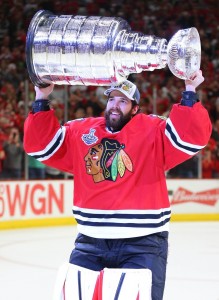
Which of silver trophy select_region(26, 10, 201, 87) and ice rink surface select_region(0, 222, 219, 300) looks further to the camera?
ice rink surface select_region(0, 222, 219, 300)

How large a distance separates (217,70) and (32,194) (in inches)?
208

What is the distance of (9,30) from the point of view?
44.7ft

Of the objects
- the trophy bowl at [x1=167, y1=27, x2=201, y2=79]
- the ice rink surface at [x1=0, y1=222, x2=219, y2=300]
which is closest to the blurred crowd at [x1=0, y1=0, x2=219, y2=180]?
the ice rink surface at [x1=0, y1=222, x2=219, y2=300]

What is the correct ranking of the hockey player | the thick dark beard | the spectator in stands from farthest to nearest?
the spectator in stands → the thick dark beard → the hockey player

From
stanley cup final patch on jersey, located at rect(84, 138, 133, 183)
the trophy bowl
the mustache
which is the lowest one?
stanley cup final patch on jersey, located at rect(84, 138, 133, 183)

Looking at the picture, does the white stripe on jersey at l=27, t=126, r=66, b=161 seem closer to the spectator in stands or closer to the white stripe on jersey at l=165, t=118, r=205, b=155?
the white stripe on jersey at l=165, t=118, r=205, b=155

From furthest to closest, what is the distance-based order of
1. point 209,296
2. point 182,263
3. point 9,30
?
point 9,30 < point 182,263 < point 209,296

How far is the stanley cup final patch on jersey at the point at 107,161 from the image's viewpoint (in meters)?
3.60

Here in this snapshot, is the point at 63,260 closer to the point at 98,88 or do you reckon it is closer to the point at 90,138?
the point at 90,138

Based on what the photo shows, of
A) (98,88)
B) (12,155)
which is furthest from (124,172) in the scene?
(98,88)

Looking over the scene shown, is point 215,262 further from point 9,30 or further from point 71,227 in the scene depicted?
point 9,30

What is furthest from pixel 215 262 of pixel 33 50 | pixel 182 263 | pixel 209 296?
pixel 33 50

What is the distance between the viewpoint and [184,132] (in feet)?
11.3

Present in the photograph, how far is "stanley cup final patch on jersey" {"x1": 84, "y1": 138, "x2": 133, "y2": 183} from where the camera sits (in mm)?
3600
